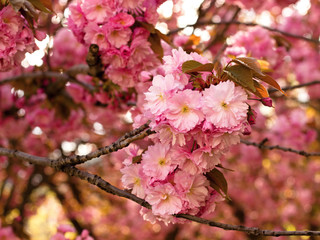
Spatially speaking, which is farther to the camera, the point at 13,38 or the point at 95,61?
the point at 95,61

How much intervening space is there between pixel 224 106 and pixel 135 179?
1.51 feet

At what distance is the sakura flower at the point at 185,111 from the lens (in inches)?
47.6

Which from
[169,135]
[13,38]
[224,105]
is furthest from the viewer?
[13,38]

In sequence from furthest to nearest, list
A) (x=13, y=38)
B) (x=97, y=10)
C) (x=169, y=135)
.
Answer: (x=97, y=10)
(x=13, y=38)
(x=169, y=135)

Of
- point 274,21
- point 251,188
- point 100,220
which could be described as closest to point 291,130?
point 274,21

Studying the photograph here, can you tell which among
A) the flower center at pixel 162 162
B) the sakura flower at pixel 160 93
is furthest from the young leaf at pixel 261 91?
the flower center at pixel 162 162

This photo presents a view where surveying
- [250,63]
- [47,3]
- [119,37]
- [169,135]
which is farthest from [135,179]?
[47,3]

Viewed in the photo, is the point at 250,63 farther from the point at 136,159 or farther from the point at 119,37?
the point at 119,37

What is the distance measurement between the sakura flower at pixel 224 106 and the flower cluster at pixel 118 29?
28.4 inches

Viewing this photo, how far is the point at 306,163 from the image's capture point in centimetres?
746

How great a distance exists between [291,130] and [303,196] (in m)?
3.10

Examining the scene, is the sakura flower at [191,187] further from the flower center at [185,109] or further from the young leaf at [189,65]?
the young leaf at [189,65]

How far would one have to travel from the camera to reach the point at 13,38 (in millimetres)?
1633

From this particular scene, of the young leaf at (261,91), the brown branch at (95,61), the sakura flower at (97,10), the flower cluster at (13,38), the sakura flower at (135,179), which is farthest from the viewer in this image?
the brown branch at (95,61)
